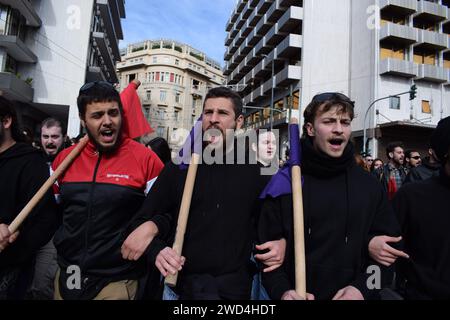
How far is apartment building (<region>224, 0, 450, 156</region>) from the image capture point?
2662 cm

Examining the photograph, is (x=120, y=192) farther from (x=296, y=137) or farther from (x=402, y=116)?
(x=402, y=116)

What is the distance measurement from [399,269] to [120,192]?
188 cm

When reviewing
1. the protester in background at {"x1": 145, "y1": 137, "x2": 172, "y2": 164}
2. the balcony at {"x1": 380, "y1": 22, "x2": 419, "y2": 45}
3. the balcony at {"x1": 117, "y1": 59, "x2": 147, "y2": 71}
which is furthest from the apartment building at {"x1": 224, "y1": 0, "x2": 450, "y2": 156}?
the balcony at {"x1": 117, "y1": 59, "x2": 147, "y2": 71}

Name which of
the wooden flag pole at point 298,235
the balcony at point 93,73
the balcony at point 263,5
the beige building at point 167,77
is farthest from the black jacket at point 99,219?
the beige building at point 167,77

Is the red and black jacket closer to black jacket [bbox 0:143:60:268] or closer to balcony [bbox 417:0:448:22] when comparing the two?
black jacket [bbox 0:143:60:268]

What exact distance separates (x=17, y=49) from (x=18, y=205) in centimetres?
2315

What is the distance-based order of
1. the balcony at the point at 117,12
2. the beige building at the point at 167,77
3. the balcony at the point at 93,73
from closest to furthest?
the balcony at the point at 93,73, the balcony at the point at 117,12, the beige building at the point at 167,77

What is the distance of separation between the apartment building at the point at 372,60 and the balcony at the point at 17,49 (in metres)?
16.8

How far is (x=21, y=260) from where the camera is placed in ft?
7.22

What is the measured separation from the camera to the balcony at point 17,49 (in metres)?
19.7

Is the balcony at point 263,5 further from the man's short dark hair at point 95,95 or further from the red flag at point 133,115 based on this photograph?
the man's short dark hair at point 95,95

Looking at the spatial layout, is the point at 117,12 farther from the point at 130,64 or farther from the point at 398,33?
the point at 130,64

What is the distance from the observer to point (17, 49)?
20.8m

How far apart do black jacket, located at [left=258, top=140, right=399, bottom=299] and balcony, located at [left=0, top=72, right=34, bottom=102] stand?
64.5ft
